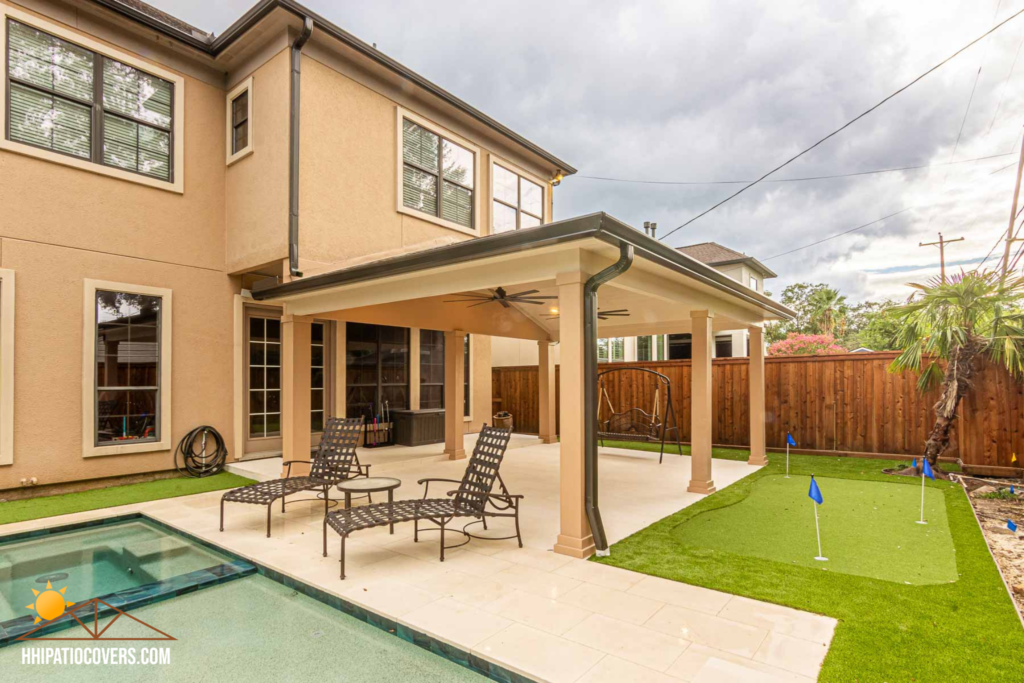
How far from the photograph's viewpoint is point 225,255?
8711 millimetres

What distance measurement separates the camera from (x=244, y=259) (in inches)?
328

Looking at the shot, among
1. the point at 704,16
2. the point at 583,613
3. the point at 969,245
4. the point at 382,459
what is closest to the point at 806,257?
the point at 969,245

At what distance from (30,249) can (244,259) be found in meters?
2.55

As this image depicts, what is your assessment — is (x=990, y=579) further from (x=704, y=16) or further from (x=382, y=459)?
(x=704, y=16)

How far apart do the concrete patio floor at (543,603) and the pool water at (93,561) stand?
0.27 meters

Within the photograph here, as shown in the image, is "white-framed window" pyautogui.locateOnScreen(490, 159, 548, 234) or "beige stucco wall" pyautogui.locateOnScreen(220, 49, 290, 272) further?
"white-framed window" pyautogui.locateOnScreen(490, 159, 548, 234)

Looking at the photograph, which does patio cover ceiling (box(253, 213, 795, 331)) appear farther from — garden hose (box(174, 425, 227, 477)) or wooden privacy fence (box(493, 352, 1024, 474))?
garden hose (box(174, 425, 227, 477))

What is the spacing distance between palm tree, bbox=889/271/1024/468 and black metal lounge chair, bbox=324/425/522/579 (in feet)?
23.4

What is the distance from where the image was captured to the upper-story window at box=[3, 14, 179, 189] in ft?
22.3

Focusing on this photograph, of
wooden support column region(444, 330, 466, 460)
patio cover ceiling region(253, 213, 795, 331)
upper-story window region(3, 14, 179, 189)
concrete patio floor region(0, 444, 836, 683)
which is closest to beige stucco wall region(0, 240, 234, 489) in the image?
upper-story window region(3, 14, 179, 189)

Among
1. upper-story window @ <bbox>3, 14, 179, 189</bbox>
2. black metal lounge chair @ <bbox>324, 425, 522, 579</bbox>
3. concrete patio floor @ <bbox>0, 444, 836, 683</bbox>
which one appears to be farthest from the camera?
upper-story window @ <bbox>3, 14, 179, 189</bbox>

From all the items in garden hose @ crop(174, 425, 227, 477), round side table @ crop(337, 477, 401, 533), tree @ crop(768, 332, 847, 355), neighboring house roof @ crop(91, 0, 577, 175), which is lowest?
garden hose @ crop(174, 425, 227, 477)

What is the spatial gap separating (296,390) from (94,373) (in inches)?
112

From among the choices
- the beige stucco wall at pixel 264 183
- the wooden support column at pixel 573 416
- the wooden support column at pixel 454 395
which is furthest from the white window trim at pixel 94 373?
the wooden support column at pixel 573 416
